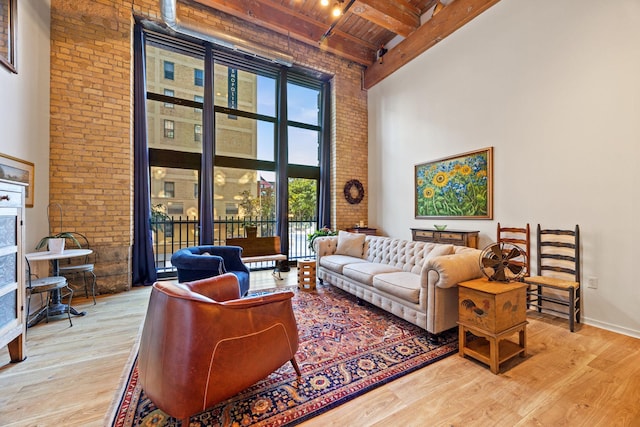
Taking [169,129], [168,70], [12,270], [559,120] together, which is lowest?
[12,270]

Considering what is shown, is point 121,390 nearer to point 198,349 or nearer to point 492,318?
point 198,349

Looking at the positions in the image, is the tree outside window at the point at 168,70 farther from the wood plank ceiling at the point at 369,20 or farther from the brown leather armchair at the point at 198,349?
the brown leather armchair at the point at 198,349

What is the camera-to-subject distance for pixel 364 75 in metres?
6.40

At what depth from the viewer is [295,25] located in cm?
510

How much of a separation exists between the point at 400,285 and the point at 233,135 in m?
4.36

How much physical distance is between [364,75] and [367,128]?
4.37ft

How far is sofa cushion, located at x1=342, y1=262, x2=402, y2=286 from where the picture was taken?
3098mm

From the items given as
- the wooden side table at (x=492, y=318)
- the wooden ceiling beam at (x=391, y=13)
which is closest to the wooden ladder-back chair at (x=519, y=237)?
the wooden side table at (x=492, y=318)

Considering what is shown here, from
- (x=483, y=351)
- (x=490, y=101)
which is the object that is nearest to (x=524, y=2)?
(x=490, y=101)

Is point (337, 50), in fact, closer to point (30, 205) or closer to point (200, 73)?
point (200, 73)

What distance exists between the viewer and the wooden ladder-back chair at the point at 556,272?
2.90 m

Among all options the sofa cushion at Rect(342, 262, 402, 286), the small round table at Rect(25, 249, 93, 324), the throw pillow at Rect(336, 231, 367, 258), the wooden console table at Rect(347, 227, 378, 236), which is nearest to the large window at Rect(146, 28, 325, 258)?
the wooden console table at Rect(347, 227, 378, 236)

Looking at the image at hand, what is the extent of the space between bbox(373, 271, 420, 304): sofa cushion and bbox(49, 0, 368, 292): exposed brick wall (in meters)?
3.87

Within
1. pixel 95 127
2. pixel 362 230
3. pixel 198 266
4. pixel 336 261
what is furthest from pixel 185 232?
pixel 362 230
